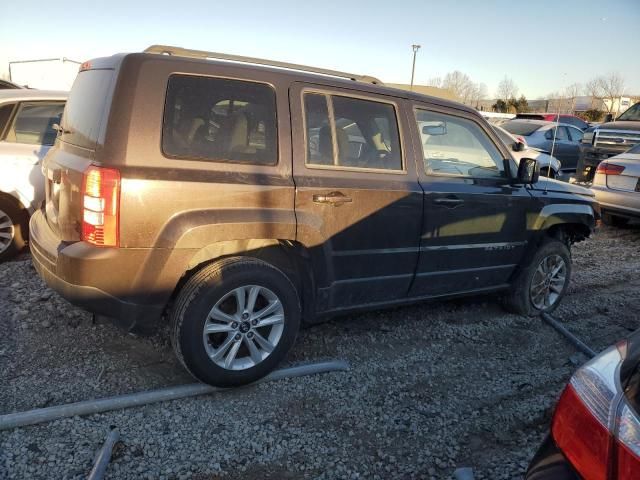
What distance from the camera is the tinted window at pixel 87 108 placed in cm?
285

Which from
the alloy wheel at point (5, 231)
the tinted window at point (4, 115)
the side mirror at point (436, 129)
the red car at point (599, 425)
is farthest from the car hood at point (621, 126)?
the alloy wheel at point (5, 231)

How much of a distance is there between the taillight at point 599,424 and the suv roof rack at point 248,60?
264cm

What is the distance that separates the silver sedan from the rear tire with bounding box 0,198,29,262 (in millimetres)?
8180

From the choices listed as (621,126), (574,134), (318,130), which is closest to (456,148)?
(318,130)

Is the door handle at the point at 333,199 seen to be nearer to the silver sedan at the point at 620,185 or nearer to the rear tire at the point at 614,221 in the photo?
the silver sedan at the point at 620,185

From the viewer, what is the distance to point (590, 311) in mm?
4977

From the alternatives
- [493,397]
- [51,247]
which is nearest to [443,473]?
[493,397]

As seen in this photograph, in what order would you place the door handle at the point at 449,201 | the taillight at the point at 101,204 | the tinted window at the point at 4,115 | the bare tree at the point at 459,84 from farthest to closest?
the bare tree at the point at 459,84 < the tinted window at the point at 4,115 < the door handle at the point at 449,201 < the taillight at the point at 101,204

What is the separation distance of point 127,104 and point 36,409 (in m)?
1.79

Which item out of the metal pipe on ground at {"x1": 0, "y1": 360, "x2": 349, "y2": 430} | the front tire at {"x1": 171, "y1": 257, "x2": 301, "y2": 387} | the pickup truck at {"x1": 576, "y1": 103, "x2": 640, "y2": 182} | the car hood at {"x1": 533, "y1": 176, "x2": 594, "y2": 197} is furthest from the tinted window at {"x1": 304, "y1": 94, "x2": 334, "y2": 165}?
the pickup truck at {"x1": 576, "y1": 103, "x2": 640, "y2": 182}

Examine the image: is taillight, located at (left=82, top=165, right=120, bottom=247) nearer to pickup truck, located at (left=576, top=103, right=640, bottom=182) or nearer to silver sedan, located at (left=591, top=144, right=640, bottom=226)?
silver sedan, located at (left=591, top=144, right=640, bottom=226)

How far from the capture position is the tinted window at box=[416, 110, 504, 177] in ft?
12.6

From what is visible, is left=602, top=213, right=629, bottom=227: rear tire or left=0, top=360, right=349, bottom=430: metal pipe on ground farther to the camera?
left=602, top=213, right=629, bottom=227: rear tire

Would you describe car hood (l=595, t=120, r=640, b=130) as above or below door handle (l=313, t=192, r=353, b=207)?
above
